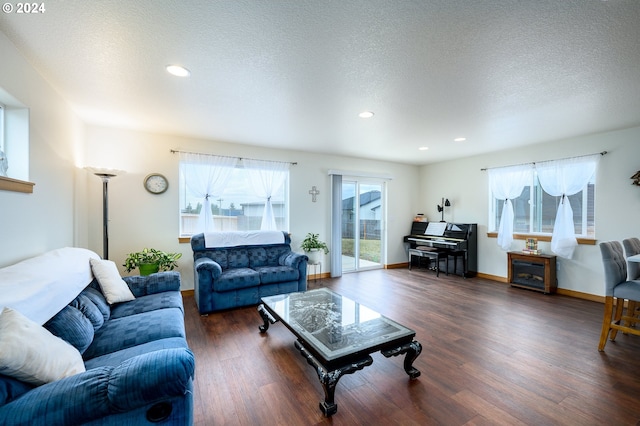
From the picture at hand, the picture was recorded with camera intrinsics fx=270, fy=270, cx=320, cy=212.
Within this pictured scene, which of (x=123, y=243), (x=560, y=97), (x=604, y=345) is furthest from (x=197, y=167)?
(x=604, y=345)

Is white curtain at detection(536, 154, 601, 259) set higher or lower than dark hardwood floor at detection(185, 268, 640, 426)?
higher

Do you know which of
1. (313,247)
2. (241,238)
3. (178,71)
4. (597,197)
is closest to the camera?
(178,71)

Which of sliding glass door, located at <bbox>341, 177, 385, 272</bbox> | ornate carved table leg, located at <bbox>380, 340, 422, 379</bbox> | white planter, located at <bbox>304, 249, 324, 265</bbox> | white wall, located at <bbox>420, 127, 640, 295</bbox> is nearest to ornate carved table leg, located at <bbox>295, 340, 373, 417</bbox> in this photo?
ornate carved table leg, located at <bbox>380, 340, 422, 379</bbox>

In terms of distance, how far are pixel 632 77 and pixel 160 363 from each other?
3.93 metres

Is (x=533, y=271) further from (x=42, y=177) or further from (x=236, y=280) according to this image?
(x=42, y=177)

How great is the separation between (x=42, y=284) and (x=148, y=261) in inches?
87.7

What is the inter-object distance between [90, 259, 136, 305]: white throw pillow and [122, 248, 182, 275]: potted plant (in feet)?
3.69

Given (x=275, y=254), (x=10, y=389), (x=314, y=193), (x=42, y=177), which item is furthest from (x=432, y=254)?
(x=42, y=177)

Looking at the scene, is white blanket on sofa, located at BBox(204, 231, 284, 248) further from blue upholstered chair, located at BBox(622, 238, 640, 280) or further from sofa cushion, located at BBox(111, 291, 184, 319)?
blue upholstered chair, located at BBox(622, 238, 640, 280)

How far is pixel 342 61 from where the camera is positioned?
6.81ft

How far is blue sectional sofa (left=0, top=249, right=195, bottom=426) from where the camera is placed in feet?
3.35

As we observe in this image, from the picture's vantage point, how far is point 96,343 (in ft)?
5.63

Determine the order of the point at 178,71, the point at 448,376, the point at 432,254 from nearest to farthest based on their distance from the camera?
the point at 448,376 → the point at 178,71 → the point at 432,254

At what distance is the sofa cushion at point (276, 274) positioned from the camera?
145 inches
